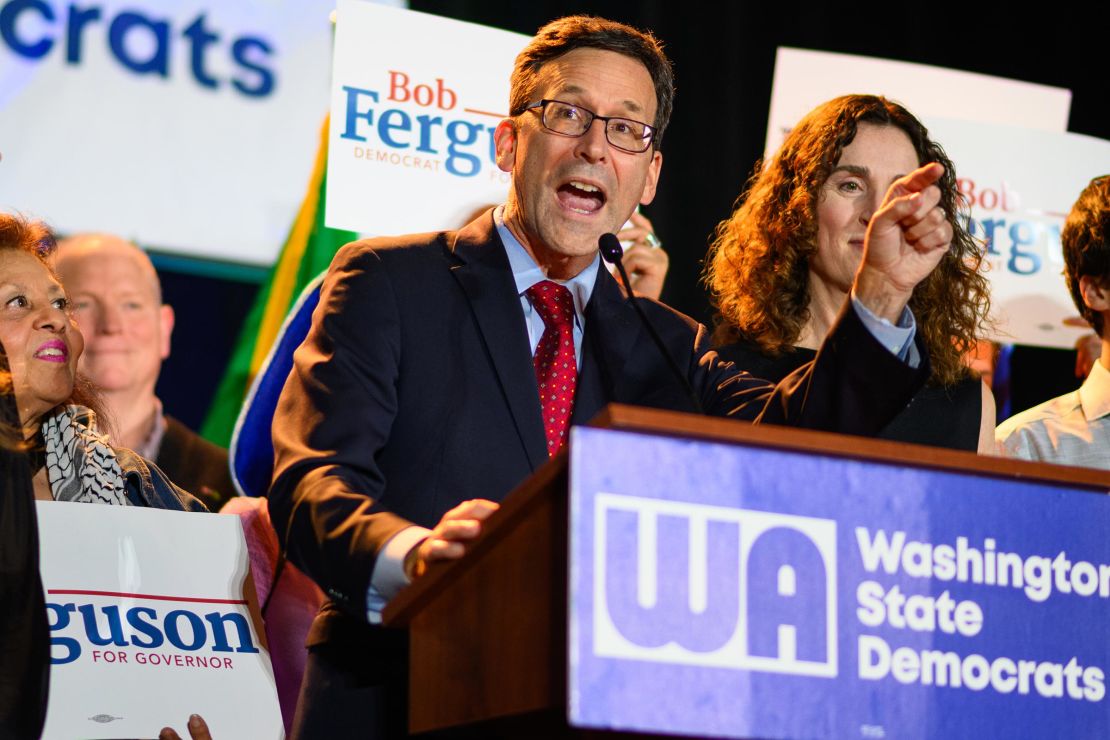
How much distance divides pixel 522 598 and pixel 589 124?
1.09 meters

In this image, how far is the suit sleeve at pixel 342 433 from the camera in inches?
62.9

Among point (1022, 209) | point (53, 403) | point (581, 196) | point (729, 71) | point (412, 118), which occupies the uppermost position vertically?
point (729, 71)

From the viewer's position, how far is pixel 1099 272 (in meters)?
3.24

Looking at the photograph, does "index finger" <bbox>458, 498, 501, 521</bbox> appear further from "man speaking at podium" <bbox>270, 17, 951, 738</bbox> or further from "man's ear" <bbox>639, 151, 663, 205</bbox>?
"man's ear" <bbox>639, 151, 663, 205</bbox>

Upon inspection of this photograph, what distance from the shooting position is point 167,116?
11.6ft

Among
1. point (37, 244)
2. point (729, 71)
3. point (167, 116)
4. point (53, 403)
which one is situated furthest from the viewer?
point (729, 71)

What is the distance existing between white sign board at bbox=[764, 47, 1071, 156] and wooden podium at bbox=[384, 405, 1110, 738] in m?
2.52

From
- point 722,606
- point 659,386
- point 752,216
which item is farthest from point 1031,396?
point 722,606

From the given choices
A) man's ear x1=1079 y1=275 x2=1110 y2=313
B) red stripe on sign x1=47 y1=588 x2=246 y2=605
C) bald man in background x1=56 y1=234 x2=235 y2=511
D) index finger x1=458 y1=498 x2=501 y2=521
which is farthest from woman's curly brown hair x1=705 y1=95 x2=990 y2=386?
index finger x1=458 y1=498 x2=501 y2=521

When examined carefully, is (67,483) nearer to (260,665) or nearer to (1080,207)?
(260,665)

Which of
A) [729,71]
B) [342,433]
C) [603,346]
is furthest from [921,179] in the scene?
[729,71]

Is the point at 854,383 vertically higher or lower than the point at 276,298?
lower

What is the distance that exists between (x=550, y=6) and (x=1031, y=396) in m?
1.98

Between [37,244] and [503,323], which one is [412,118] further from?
[503,323]
